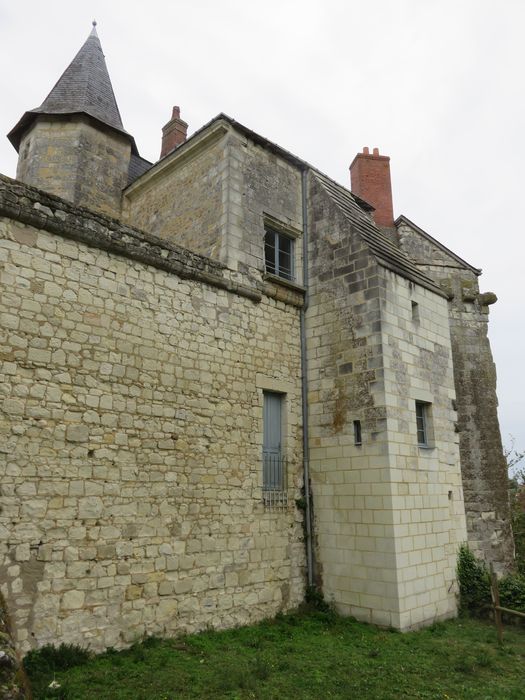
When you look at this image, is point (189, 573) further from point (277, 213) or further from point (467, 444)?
point (467, 444)

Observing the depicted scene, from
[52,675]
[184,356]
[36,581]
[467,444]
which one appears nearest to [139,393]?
Answer: [184,356]

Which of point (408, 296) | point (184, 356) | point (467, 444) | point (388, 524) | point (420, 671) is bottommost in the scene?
point (420, 671)

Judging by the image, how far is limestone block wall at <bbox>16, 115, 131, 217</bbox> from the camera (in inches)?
433

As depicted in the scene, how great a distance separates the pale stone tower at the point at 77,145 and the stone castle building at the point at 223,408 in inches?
3.6

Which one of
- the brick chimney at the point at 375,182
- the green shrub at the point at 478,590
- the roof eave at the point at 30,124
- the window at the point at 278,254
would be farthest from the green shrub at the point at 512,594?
the roof eave at the point at 30,124

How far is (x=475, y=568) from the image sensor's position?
8305mm

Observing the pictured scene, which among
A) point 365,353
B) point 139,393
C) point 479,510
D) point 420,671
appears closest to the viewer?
point 420,671

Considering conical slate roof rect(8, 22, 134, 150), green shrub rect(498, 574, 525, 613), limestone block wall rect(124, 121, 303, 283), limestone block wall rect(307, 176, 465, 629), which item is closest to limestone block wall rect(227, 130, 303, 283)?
limestone block wall rect(124, 121, 303, 283)

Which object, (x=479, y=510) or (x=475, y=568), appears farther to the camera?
(x=479, y=510)

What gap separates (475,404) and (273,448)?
16.8 feet

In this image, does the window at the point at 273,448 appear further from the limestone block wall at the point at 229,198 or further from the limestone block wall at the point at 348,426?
the limestone block wall at the point at 229,198

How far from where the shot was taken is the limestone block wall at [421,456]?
7312mm

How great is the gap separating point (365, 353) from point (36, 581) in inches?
207

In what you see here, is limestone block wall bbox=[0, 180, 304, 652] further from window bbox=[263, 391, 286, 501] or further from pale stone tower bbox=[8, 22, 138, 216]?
pale stone tower bbox=[8, 22, 138, 216]
